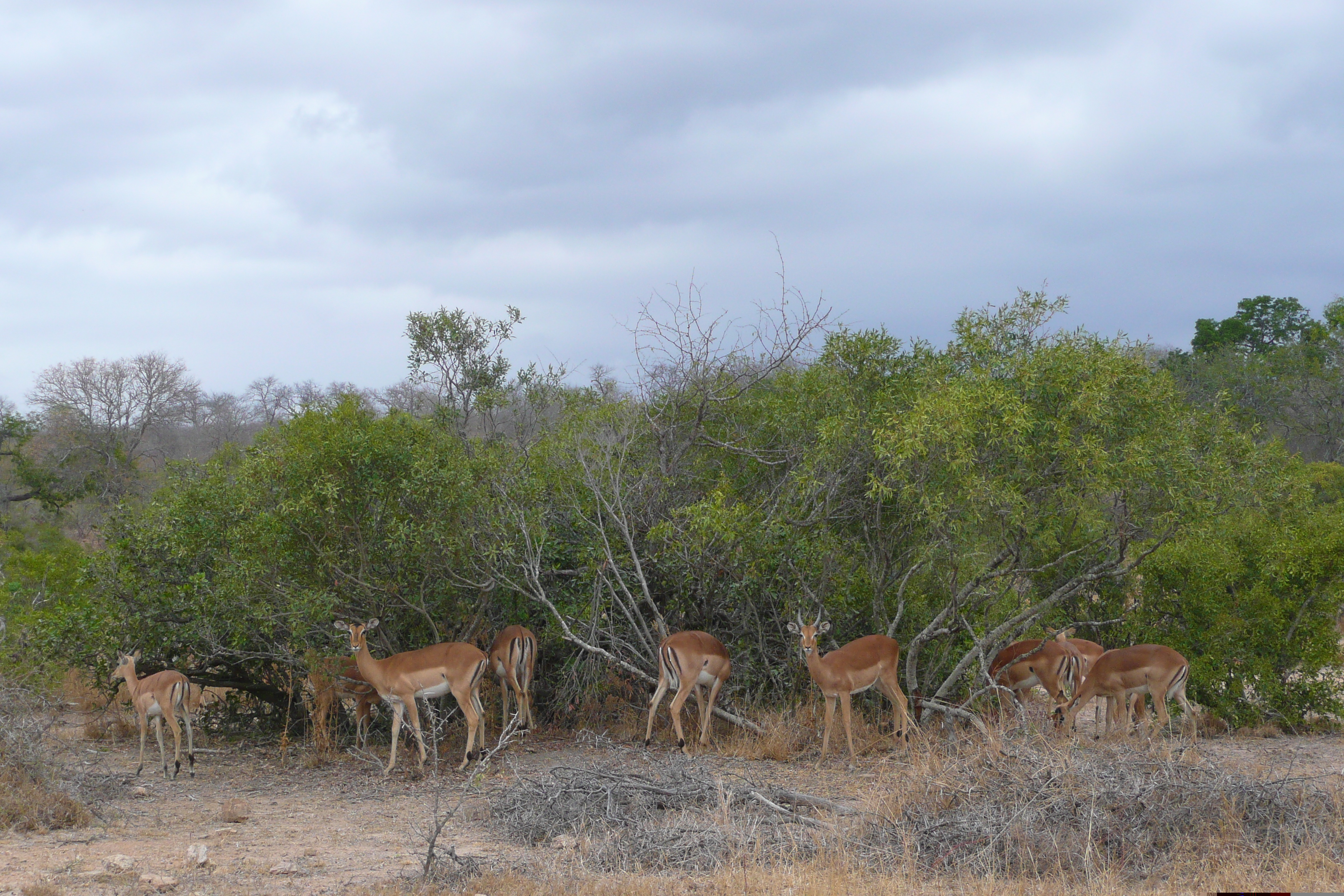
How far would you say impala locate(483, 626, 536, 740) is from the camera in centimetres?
1198

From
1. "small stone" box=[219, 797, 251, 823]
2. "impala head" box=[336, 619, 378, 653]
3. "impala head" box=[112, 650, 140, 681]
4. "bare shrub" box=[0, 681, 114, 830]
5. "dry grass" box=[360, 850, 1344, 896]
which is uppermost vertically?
"impala head" box=[336, 619, 378, 653]

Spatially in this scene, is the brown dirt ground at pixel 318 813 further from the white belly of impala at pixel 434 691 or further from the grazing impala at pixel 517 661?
the white belly of impala at pixel 434 691

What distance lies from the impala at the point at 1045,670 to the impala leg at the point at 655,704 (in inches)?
143

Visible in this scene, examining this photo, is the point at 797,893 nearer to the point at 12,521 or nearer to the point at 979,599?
the point at 979,599

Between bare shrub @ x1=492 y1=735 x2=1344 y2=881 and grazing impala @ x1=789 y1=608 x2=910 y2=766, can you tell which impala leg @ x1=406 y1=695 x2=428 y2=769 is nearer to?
bare shrub @ x1=492 y1=735 x2=1344 y2=881

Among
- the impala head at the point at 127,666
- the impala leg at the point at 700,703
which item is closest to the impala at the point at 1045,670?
the impala leg at the point at 700,703

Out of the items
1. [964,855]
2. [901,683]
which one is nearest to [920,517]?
[901,683]

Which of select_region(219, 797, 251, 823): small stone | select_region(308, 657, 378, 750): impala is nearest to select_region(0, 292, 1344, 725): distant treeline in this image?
select_region(308, 657, 378, 750): impala

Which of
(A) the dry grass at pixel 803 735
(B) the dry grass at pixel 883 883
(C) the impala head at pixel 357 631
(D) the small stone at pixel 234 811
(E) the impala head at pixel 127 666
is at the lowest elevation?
(A) the dry grass at pixel 803 735

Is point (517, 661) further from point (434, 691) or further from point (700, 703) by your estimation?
point (700, 703)

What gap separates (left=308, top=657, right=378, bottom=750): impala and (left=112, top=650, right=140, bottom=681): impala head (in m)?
1.75

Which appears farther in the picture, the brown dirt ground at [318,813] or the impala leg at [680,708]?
the impala leg at [680,708]

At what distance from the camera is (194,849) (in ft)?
24.8

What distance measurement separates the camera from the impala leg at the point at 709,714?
11.7 m
